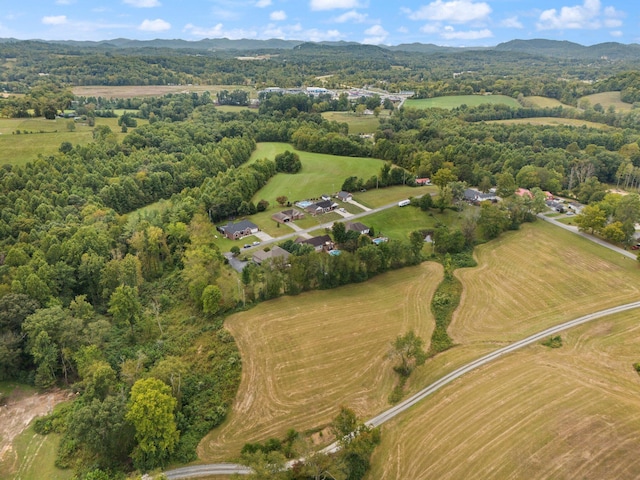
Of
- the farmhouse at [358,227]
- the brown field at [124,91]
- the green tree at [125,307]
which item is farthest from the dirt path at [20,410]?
the brown field at [124,91]

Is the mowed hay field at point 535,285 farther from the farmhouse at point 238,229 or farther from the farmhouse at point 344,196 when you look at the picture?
the farmhouse at point 238,229

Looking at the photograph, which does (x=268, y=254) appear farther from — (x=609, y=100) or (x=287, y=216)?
(x=609, y=100)

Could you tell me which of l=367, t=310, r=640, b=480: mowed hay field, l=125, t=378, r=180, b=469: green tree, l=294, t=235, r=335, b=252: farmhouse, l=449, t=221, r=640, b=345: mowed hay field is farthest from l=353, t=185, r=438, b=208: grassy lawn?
l=125, t=378, r=180, b=469: green tree

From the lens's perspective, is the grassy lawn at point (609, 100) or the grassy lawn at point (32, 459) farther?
the grassy lawn at point (609, 100)

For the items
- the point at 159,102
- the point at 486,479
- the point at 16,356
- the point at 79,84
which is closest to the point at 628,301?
the point at 486,479

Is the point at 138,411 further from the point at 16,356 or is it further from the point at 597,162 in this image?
the point at 597,162
